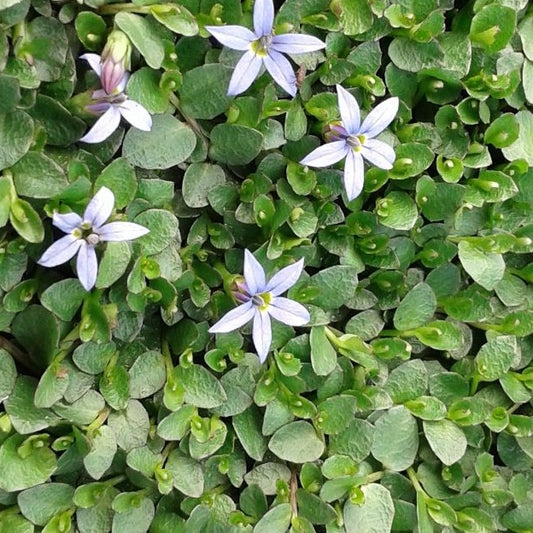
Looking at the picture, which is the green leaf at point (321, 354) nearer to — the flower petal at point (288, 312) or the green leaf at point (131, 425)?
the flower petal at point (288, 312)

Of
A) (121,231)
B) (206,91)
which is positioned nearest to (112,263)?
(121,231)

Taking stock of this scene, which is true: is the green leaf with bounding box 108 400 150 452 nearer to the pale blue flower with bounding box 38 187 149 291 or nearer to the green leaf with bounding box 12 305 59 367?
the green leaf with bounding box 12 305 59 367

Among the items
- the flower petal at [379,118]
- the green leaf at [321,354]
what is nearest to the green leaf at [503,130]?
the flower petal at [379,118]

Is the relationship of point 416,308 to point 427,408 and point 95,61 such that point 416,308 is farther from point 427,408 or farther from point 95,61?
point 95,61

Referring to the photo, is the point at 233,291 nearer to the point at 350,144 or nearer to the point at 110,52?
the point at 350,144

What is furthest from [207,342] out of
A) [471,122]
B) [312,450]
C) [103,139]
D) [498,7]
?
[498,7]
